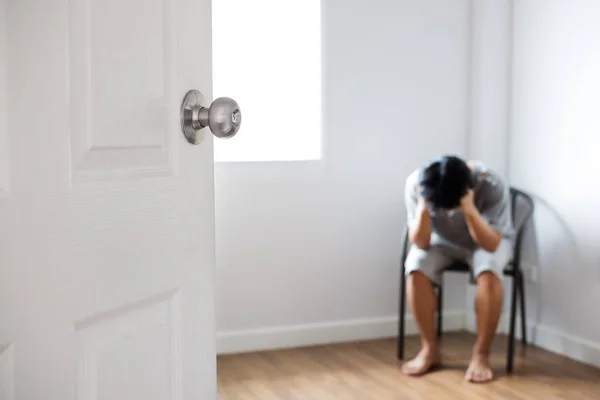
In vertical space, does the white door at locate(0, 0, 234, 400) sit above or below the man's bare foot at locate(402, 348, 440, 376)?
above

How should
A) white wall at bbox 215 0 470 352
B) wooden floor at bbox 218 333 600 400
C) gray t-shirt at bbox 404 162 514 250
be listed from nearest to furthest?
wooden floor at bbox 218 333 600 400, gray t-shirt at bbox 404 162 514 250, white wall at bbox 215 0 470 352

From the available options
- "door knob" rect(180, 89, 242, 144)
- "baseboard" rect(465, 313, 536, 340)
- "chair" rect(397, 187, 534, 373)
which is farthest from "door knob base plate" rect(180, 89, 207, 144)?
"baseboard" rect(465, 313, 536, 340)

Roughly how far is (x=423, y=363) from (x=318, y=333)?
2.12 ft

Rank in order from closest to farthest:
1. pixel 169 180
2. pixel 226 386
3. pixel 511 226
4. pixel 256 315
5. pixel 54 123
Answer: pixel 54 123 < pixel 169 180 < pixel 226 386 < pixel 511 226 < pixel 256 315

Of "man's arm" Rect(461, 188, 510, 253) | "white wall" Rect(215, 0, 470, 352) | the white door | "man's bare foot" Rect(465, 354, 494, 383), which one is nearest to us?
the white door

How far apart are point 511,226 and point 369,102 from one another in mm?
881

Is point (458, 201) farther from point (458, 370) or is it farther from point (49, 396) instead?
point (49, 396)

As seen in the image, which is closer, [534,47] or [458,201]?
[458,201]

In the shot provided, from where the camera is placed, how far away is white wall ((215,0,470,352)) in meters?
3.60

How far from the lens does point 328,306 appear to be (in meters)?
3.79

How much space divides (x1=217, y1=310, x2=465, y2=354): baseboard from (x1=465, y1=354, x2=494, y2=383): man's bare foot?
691 millimetres

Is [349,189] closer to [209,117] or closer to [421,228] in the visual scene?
[421,228]

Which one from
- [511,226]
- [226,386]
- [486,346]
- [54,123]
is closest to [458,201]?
[511,226]

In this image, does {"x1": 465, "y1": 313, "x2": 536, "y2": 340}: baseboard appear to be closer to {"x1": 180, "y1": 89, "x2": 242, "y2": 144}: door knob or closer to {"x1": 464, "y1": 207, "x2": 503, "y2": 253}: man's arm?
{"x1": 464, "y1": 207, "x2": 503, "y2": 253}: man's arm
